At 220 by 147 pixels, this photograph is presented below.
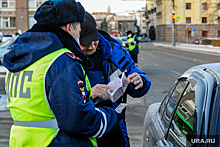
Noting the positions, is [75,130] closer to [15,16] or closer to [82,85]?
[82,85]

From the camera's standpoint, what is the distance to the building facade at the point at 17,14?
199 feet

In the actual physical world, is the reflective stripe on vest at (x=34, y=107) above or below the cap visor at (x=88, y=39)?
below

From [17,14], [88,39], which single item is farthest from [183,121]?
[17,14]

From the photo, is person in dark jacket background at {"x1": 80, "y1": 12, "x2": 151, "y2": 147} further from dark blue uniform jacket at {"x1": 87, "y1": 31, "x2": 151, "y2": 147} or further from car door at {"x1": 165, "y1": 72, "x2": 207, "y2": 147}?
car door at {"x1": 165, "y1": 72, "x2": 207, "y2": 147}

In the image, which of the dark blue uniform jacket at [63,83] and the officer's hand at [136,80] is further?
the officer's hand at [136,80]

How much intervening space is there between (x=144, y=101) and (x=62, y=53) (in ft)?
23.1

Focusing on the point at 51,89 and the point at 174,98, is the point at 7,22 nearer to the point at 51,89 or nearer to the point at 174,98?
the point at 174,98

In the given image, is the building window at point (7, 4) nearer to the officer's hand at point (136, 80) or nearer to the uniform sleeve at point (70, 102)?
the officer's hand at point (136, 80)

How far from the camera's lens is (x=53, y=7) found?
6.84 feet

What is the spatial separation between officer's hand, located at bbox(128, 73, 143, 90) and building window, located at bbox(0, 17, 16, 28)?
62.8 m

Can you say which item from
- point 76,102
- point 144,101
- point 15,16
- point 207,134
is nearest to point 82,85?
point 76,102

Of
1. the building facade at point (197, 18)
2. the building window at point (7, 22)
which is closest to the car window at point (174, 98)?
the building window at point (7, 22)

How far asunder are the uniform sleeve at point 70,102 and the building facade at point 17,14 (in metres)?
60.3

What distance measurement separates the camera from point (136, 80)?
2.97m
